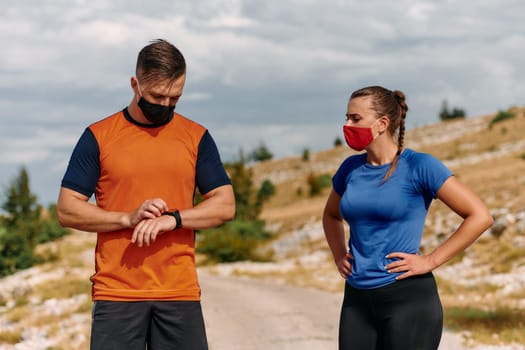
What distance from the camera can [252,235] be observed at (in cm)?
3572

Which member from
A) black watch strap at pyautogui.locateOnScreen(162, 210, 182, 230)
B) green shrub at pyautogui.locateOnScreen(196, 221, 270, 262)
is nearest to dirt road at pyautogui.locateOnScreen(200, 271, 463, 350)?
black watch strap at pyautogui.locateOnScreen(162, 210, 182, 230)

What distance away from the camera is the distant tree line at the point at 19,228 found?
3141 centimetres

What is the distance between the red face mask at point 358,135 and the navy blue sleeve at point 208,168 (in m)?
0.73

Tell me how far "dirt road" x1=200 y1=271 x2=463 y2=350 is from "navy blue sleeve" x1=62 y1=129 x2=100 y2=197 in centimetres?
658

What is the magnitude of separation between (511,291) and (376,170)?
1220cm

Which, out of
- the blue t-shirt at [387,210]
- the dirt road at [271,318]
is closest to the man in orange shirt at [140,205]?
the blue t-shirt at [387,210]

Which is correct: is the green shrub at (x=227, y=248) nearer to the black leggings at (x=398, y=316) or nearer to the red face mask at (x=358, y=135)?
the black leggings at (x=398, y=316)

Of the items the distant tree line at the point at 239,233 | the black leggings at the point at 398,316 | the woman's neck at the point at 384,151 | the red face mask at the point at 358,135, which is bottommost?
the distant tree line at the point at 239,233

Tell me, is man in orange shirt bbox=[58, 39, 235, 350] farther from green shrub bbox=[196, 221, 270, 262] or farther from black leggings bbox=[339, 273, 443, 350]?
green shrub bbox=[196, 221, 270, 262]

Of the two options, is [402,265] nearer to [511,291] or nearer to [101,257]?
[101,257]

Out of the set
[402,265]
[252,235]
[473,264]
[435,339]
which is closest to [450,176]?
[402,265]

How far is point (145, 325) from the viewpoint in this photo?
4141 millimetres

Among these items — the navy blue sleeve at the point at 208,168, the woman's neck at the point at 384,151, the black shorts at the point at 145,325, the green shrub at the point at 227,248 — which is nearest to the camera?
the black shorts at the point at 145,325

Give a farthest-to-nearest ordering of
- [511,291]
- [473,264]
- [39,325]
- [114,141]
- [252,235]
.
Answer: [252,235]
[473,264]
[511,291]
[39,325]
[114,141]
